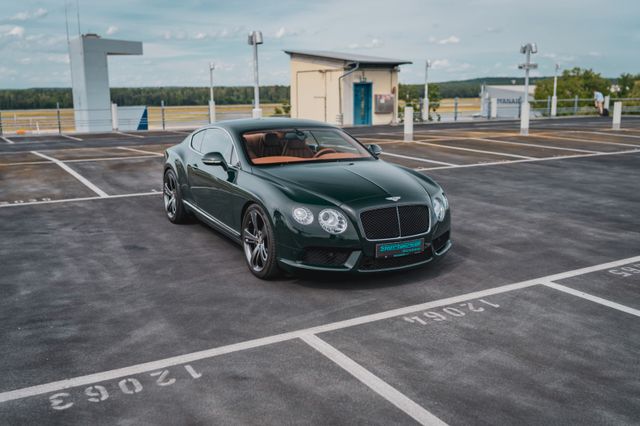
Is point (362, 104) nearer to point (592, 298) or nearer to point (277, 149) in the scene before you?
point (277, 149)

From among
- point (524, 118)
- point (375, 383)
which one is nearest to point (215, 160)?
point (375, 383)

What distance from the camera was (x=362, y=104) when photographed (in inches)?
1419

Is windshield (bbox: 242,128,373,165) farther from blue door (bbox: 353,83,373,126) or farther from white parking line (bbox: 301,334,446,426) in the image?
blue door (bbox: 353,83,373,126)

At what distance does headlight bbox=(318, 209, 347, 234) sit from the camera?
19.1 feet

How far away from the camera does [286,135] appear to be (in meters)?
7.48

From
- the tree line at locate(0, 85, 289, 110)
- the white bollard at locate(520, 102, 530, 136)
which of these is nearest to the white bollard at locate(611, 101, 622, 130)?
the white bollard at locate(520, 102, 530, 136)

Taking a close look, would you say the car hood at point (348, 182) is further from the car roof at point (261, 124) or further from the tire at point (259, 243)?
the car roof at point (261, 124)

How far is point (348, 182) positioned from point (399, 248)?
89 cm

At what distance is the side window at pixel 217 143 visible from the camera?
7.45m

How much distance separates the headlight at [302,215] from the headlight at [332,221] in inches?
3.8

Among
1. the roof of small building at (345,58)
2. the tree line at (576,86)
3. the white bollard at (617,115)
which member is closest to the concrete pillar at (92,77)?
the roof of small building at (345,58)

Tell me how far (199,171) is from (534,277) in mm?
4145

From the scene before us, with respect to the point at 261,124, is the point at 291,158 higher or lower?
lower

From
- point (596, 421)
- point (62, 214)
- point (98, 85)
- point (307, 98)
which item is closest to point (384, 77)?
point (307, 98)
